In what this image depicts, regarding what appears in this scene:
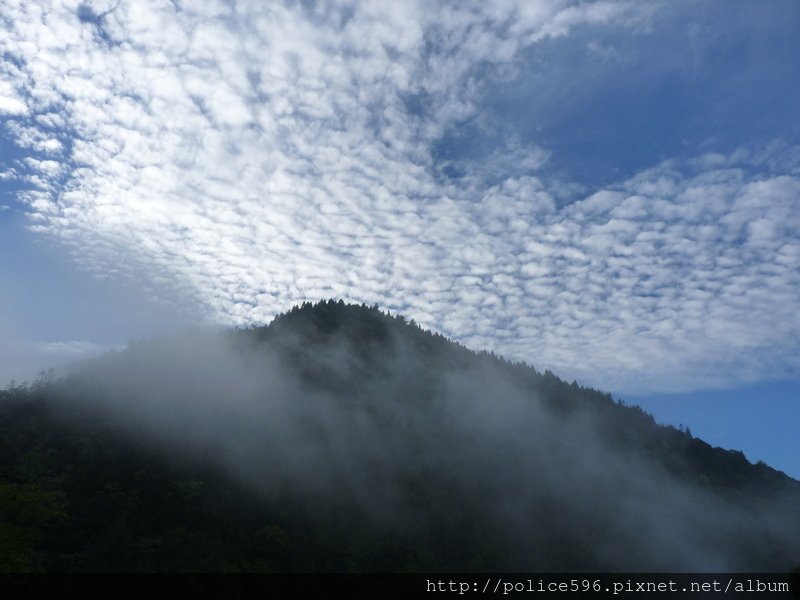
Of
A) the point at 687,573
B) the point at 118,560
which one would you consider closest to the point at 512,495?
the point at 687,573

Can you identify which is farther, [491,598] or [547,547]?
[547,547]

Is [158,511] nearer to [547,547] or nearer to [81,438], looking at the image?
[81,438]

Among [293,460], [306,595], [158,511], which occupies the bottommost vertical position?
[306,595]

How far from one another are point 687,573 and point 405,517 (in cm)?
8212

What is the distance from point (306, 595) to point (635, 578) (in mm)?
94921

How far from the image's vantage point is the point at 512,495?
184m

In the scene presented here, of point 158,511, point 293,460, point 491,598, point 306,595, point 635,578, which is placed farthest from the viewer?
point 293,460

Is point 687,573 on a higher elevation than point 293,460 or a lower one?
lower

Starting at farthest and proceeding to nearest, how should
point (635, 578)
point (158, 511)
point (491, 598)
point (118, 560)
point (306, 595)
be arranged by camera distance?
point (635, 578), point (158, 511), point (491, 598), point (306, 595), point (118, 560)

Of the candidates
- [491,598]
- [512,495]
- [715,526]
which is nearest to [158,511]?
[491,598]

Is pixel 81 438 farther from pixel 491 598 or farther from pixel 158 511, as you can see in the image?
pixel 491 598

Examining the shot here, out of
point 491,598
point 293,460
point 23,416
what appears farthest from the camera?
point 23,416

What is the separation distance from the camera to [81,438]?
16650 centimetres

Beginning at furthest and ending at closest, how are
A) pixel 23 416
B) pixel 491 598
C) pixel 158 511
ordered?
pixel 23 416, pixel 158 511, pixel 491 598
